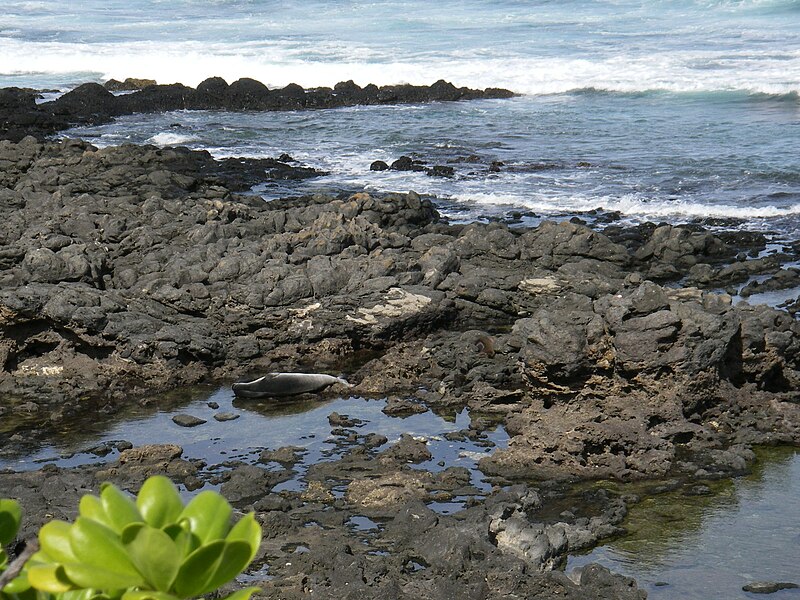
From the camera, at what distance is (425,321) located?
1092 centimetres

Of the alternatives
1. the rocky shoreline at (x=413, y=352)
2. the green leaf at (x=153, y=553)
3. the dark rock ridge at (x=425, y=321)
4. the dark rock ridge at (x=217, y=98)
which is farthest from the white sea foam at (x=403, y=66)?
the green leaf at (x=153, y=553)

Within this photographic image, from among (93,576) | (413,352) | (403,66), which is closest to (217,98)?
(403,66)

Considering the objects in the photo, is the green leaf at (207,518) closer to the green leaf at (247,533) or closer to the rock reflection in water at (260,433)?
the green leaf at (247,533)

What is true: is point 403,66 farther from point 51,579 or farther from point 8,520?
point 51,579

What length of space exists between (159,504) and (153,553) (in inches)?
4.5

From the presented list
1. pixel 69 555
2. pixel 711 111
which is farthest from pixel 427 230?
pixel 711 111

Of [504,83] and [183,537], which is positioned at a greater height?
[504,83]

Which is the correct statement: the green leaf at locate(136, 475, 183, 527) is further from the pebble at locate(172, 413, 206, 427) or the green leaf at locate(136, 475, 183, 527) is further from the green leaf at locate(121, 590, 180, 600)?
the pebble at locate(172, 413, 206, 427)

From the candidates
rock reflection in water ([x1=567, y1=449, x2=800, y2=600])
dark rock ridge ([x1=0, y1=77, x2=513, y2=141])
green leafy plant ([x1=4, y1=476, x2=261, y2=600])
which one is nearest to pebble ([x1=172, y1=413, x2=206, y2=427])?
rock reflection in water ([x1=567, y1=449, x2=800, y2=600])

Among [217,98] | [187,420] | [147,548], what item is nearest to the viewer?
[147,548]

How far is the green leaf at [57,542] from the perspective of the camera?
1.58 metres

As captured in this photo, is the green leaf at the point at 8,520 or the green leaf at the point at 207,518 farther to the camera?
the green leaf at the point at 8,520

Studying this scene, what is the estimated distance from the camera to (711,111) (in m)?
28.7

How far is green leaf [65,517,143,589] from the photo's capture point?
154 centimetres
